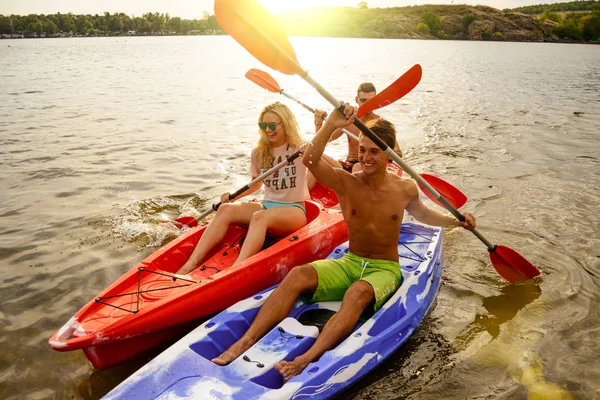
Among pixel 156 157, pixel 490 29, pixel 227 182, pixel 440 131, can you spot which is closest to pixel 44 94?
pixel 156 157

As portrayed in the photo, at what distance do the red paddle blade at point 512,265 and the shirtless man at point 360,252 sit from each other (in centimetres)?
116

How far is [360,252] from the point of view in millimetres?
3992

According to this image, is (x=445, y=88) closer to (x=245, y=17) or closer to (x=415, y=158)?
Result: (x=415, y=158)

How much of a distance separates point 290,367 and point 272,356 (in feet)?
0.56

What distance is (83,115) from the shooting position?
1374 cm

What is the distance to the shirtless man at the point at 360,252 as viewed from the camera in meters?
3.50

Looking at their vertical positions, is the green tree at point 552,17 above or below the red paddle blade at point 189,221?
above

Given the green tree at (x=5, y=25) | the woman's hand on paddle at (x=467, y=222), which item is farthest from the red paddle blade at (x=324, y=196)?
the green tree at (x=5, y=25)

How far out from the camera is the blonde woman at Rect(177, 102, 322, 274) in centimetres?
458

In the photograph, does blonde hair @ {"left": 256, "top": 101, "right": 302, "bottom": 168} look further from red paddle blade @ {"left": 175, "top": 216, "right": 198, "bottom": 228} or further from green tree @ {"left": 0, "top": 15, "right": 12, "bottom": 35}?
green tree @ {"left": 0, "top": 15, "right": 12, "bottom": 35}

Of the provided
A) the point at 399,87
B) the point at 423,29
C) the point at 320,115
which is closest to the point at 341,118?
the point at 399,87

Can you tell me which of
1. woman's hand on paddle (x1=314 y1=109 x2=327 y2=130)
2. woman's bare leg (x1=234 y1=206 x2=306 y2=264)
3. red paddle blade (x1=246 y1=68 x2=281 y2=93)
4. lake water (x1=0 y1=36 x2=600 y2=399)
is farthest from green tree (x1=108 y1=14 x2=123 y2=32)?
woman's bare leg (x1=234 y1=206 x2=306 y2=264)

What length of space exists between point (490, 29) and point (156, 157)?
287 ft

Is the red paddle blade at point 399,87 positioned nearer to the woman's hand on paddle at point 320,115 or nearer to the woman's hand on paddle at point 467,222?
the woman's hand on paddle at point 467,222
